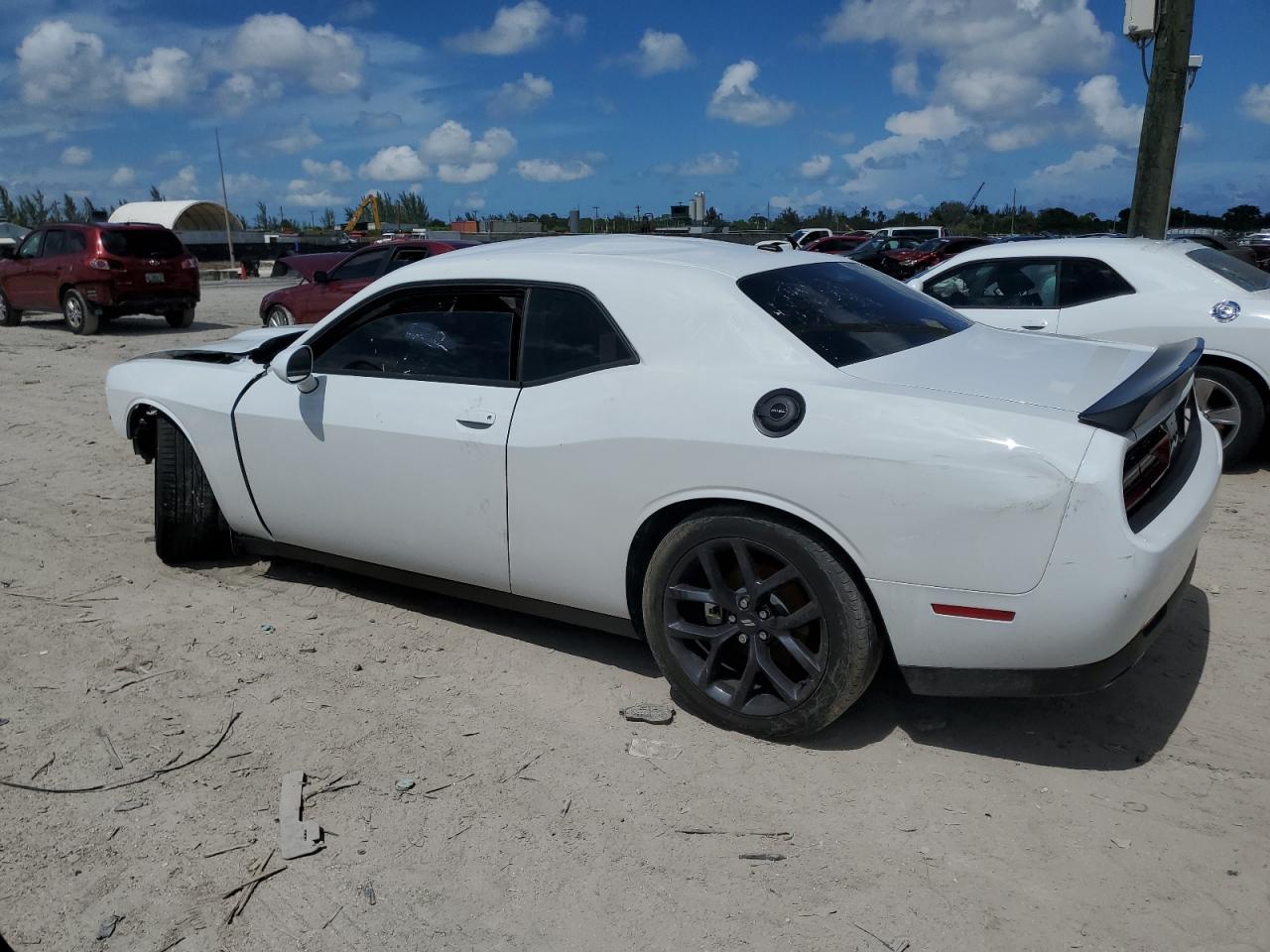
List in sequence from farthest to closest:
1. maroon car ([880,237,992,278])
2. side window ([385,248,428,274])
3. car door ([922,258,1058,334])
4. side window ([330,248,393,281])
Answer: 1. maroon car ([880,237,992,278])
2. side window ([330,248,393,281])
3. side window ([385,248,428,274])
4. car door ([922,258,1058,334])

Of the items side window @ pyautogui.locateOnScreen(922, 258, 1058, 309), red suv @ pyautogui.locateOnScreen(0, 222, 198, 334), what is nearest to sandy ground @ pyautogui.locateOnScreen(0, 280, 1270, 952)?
side window @ pyautogui.locateOnScreen(922, 258, 1058, 309)

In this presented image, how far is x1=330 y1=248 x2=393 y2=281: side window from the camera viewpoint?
12.9 m

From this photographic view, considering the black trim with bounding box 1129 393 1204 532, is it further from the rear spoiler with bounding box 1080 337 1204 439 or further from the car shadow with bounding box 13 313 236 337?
the car shadow with bounding box 13 313 236 337

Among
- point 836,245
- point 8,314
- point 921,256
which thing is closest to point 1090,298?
point 921,256

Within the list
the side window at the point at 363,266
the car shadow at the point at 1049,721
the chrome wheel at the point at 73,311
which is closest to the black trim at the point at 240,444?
the car shadow at the point at 1049,721

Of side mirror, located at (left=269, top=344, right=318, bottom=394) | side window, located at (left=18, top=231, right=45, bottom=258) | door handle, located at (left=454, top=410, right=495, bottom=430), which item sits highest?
side window, located at (left=18, top=231, right=45, bottom=258)

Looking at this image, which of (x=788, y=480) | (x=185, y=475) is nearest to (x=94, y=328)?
(x=185, y=475)

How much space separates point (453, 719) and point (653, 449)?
123cm

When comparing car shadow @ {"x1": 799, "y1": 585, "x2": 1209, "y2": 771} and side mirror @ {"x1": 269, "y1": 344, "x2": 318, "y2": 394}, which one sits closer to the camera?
car shadow @ {"x1": 799, "y1": 585, "x2": 1209, "y2": 771}

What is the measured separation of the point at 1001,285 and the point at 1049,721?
4.73 m

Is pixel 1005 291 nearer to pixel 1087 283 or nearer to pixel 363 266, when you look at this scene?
pixel 1087 283

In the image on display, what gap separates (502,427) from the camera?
3695 mm

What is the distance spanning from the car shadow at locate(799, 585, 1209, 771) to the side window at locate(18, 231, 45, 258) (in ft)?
53.2

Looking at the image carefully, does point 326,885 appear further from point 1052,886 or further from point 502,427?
point 1052,886
